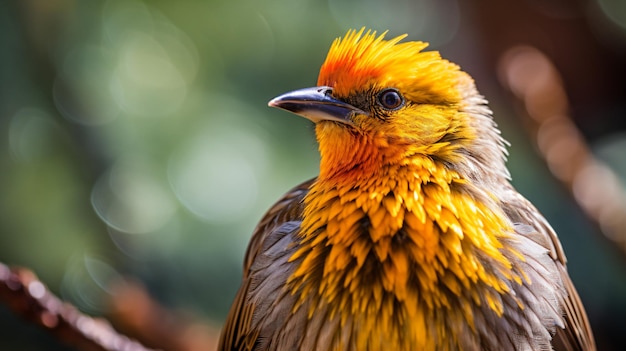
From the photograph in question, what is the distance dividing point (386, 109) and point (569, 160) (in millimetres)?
1942

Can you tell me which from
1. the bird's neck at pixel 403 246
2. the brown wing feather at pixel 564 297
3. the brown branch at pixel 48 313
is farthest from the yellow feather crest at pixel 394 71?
the brown branch at pixel 48 313

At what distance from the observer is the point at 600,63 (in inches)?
231

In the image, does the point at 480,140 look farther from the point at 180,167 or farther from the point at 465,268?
the point at 180,167

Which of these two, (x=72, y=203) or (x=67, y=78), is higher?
(x=67, y=78)

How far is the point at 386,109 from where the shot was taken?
237 centimetres

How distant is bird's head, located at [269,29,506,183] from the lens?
2.32 meters

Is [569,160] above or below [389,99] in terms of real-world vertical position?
above

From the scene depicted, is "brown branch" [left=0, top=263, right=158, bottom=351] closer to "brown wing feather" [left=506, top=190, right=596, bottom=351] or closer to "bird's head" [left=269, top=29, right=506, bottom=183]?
"bird's head" [left=269, top=29, right=506, bottom=183]

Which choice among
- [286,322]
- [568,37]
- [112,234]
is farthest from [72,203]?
[568,37]

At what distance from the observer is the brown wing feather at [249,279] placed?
245 cm

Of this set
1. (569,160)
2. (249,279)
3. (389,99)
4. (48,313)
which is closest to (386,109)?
(389,99)

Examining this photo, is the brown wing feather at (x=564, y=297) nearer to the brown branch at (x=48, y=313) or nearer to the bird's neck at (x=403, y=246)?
the bird's neck at (x=403, y=246)

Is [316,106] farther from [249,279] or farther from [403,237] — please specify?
[249,279]

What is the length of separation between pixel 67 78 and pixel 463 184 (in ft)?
11.0
